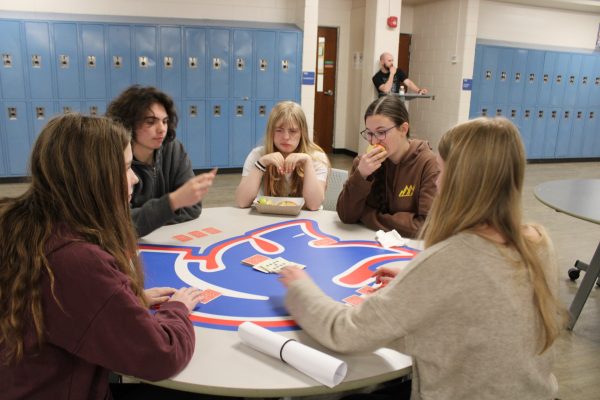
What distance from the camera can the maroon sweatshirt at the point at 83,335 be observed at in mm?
989

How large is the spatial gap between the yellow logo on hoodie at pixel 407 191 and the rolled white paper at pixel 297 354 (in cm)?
123

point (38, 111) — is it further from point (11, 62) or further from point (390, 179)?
point (390, 179)

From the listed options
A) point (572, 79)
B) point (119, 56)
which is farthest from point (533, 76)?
point (119, 56)

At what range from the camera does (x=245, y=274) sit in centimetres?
165

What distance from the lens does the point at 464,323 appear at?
1.04m

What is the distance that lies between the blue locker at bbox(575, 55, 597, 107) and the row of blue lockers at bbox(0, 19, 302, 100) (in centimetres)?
531

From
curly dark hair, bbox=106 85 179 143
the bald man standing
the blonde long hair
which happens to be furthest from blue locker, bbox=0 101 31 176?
the blonde long hair

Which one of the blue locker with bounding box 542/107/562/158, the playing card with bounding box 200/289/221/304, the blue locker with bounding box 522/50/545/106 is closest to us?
the playing card with bounding box 200/289/221/304

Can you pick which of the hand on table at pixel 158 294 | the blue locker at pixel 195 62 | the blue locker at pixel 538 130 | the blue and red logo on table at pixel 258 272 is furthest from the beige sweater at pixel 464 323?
the blue locker at pixel 538 130

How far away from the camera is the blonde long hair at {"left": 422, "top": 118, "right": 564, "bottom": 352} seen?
107 cm

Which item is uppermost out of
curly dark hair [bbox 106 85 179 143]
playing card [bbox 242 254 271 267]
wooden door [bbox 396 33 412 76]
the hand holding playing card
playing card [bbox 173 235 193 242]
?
wooden door [bbox 396 33 412 76]

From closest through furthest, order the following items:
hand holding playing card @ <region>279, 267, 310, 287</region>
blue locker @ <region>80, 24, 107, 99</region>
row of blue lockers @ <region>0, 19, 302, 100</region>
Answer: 1. hand holding playing card @ <region>279, 267, 310, 287</region>
2. row of blue lockers @ <region>0, 19, 302, 100</region>
3. blue locker @ <region>80, 24, 107, 99</region>

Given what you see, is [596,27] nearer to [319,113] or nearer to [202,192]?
[319,113]

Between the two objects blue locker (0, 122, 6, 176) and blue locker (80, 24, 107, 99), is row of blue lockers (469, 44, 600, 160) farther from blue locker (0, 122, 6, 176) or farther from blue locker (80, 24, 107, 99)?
blue locker (0, 122, 6, 176)
